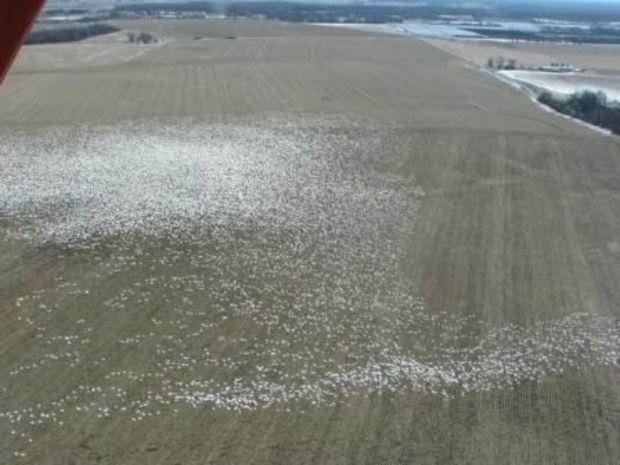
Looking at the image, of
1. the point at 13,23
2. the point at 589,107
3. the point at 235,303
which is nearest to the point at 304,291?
the point at 235,303

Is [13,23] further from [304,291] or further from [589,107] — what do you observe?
[589,107]

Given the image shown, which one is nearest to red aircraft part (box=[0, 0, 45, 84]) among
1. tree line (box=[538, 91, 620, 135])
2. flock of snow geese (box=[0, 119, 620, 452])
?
flock of snow geese (box=[0, 119, 620, 452])

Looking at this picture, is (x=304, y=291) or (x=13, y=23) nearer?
(x=13, y=23)

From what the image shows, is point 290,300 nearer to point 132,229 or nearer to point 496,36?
point 132,229

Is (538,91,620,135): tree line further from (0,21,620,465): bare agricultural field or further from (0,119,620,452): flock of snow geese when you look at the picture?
(0,119,620,452): flock of snow geese

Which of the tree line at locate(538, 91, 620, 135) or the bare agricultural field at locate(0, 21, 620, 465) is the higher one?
the tree line at locate(538, 91, 620, 135)

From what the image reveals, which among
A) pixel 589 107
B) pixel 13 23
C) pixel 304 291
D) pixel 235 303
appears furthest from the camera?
pixel 589 107
